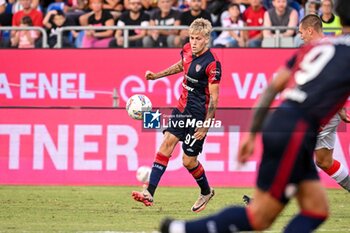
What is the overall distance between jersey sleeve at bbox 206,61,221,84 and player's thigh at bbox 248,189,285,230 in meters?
5.79

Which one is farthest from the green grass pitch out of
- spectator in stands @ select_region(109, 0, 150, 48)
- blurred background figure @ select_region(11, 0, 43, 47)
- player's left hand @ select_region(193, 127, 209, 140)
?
blurred background figure @ select_region(11, 0, 43, 47)

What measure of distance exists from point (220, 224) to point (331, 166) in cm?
584

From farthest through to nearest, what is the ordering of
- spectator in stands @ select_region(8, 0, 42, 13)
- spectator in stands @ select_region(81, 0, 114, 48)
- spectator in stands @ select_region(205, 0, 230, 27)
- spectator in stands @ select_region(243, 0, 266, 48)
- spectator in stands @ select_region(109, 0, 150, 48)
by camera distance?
spectator in stands @ select_region(8, 0, 42, 13) < spectator in stands @ select_region(205, 0, 230, 27) < spectator in stands @ select_region(81, 0, 114, 48) < spectator in stands @ select_region(109, 0, 150, 48) < spectator in stands @ select_region(243, 0, 266, 48)

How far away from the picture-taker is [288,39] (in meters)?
19.5

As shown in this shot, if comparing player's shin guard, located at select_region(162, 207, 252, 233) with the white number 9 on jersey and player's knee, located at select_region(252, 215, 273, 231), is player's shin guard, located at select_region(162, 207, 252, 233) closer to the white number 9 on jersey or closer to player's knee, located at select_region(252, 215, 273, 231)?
player's knee, located at select_region(252, 215, 273, 231)

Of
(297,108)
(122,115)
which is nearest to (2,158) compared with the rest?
(122,115)

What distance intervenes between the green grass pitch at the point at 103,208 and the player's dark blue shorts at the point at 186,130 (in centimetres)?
84

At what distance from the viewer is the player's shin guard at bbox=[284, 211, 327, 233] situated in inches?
288

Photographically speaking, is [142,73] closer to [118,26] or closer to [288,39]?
[118,26]

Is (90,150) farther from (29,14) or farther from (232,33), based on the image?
(29,14)

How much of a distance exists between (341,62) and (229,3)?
13.8 metres

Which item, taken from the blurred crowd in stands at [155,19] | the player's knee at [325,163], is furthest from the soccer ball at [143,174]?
the blurred crowd in stands at [155,19]

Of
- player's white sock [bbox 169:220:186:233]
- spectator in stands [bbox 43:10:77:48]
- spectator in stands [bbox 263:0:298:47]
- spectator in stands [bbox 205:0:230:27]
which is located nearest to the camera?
player's white sock [bbox 169:220:186:233]

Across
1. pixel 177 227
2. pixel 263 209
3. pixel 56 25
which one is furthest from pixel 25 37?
pixel 263 209
